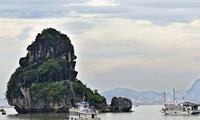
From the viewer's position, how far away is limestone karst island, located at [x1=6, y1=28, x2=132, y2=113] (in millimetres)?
146125

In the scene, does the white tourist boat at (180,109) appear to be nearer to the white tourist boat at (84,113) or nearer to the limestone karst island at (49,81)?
the limestone karst island at (49,81)

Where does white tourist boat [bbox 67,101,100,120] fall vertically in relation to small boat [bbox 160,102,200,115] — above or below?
below

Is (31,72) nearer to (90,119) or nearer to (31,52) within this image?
(31,52)

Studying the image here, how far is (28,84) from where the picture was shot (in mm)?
152750

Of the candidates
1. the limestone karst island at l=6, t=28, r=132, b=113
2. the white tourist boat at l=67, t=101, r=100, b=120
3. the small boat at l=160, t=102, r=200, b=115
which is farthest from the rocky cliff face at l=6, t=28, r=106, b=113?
the white tourist boat at l=67, t=101, r=100, b=120

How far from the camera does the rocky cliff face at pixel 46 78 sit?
14588 centimetres

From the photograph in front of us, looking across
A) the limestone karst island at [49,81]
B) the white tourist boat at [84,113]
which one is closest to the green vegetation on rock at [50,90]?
the limestone karst island at [49,81]

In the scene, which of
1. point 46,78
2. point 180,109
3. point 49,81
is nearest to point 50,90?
point 49,81

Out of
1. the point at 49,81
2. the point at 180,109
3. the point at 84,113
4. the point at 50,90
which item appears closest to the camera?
the point at 84,113

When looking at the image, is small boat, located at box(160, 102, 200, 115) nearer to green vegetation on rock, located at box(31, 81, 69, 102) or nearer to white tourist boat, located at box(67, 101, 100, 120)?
green vegetation on rock, located at box(31, 81, 69, 102)

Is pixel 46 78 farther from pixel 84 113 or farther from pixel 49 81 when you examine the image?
pixel 84 113

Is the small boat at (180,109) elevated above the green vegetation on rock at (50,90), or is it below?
below

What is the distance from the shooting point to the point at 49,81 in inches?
6014

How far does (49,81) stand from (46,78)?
41.4 inches
